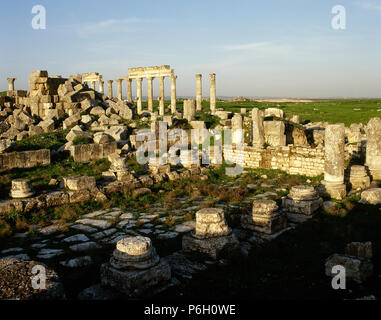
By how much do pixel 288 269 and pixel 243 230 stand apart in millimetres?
1967

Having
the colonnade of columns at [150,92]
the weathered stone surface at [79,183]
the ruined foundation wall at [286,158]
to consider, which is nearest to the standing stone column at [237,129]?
the ruined foundation wall at [286,158]

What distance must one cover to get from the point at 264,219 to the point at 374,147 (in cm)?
695

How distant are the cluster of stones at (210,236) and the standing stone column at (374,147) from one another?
795 centimetres

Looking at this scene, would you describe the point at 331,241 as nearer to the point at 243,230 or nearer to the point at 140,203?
the point at 243,230

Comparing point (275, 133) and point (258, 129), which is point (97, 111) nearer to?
point (258, 129)

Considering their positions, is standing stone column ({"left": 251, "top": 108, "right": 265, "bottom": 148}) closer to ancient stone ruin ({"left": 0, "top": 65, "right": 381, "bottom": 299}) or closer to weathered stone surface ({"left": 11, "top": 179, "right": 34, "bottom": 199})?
ancient stone ruin ({"left": 0, "top": 65, "right": 381, "bottom": 299})

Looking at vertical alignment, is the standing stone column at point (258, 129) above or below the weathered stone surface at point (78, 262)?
above

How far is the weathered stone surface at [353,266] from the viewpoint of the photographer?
5.47m

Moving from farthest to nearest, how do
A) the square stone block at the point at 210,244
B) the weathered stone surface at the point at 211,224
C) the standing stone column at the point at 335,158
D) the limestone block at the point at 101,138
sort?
the limestone block at the point at 101,138, the standing stone column at the point at 335,158, the weathered stone surface at the point at 211,224, the square stone block at the point at 210,244

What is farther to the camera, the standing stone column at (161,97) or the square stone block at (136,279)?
the standing stone column at (161,97)

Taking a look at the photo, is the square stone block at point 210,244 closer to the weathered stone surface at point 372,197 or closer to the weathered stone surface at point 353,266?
the weathered stone surface at point 353,266

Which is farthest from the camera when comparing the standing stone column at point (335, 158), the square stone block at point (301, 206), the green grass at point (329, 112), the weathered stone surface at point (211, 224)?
the green grass at point (329, 112)

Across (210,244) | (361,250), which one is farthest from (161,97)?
(361,250)

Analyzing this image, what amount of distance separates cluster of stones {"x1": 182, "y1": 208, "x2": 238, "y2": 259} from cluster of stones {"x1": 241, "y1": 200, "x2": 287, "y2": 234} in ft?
3.98
